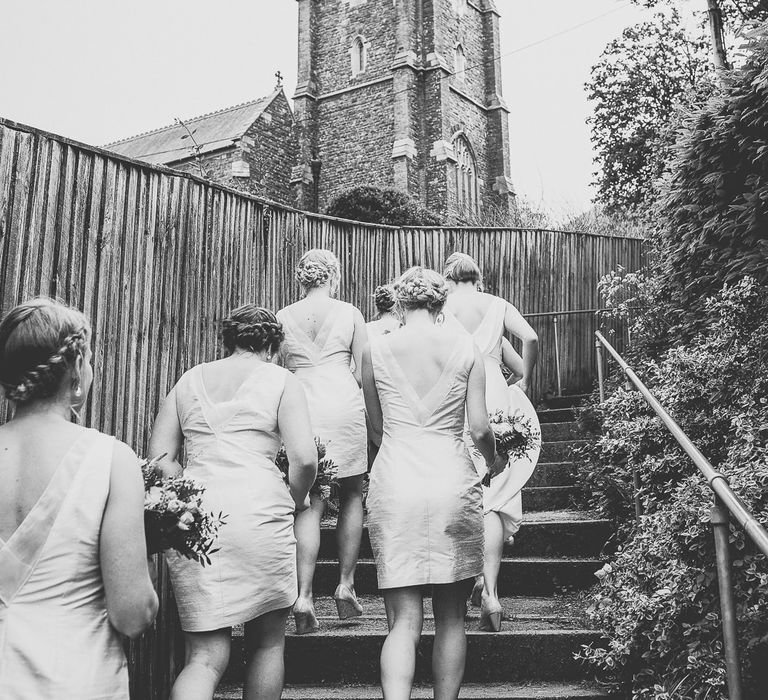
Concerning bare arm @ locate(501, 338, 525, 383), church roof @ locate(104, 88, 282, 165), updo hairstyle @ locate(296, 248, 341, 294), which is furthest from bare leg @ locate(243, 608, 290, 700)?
church roof @ locate(104, 88, 282, 165)

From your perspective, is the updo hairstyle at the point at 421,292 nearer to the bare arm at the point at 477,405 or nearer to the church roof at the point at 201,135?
the bare arm at the point at 477,405

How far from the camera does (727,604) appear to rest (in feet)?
7.68

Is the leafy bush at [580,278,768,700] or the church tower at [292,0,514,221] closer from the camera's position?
the leafy bush at [580,278,768,700]

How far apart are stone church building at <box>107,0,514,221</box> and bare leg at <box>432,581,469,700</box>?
73.1 ft

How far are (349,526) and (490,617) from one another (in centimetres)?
88

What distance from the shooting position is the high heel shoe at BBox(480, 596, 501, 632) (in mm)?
3881

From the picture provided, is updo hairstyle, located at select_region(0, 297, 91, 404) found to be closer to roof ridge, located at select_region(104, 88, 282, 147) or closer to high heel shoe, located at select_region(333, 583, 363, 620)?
high heel shoe, located at select_region(333, 583, 363, 620)

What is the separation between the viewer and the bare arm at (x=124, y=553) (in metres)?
1.77

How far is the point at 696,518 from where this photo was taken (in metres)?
3.41

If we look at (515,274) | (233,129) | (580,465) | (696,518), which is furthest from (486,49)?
(696,518)

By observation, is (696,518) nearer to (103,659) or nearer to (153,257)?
(103,659)

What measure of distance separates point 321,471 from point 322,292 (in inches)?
46.7

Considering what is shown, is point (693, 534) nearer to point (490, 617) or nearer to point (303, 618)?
point (490, 617)

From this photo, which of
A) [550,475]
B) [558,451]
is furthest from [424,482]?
[558,451]
